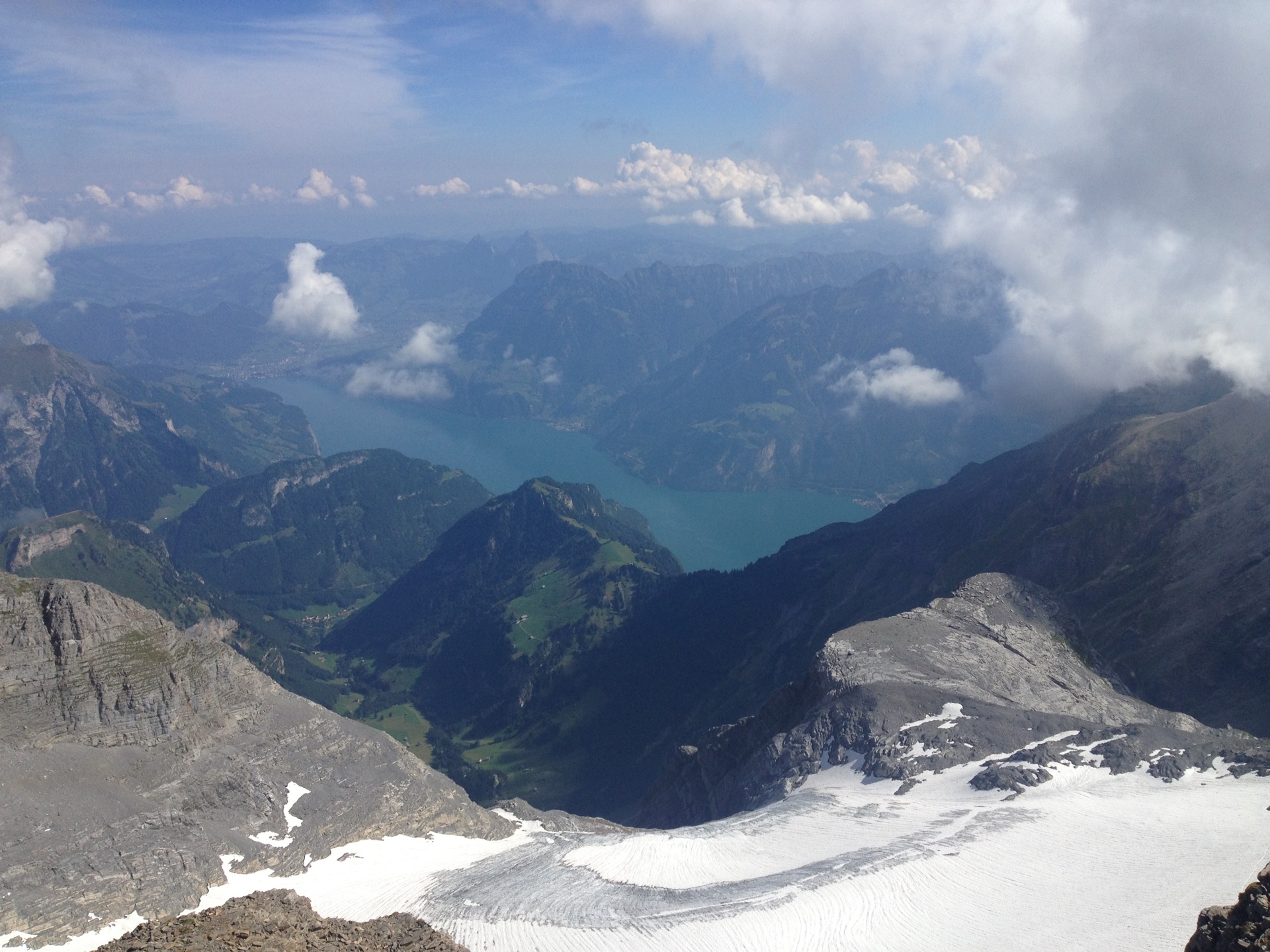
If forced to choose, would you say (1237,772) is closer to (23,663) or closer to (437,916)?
(437,916)

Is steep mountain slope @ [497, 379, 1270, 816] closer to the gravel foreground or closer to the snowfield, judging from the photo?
the snowfield

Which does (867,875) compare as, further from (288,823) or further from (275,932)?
Answer: (288,823)

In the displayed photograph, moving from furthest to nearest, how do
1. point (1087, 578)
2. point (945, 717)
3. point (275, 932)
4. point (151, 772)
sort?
point (1087, 578), point (945, 717), point (151, 772), point (275, 932)

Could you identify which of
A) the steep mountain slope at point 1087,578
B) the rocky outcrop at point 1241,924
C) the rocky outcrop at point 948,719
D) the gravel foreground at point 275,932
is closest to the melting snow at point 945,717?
the rocky outcrop at point 948,719

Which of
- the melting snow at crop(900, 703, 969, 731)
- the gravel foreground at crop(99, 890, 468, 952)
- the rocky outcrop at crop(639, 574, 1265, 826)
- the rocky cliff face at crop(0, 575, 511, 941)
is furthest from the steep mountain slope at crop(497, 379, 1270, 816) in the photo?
the gravel foreground at crop(99, 890, 468, 952)

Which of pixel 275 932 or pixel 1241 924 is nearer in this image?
pixel 1241 924

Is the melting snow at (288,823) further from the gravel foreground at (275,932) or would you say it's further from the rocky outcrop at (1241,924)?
the rocky outcrop at (1241,924)

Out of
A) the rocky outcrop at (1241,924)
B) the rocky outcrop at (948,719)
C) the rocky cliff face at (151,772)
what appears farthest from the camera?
the rocky outcrop at (948,719)

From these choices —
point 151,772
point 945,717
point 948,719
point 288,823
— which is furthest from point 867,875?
point 151,772
